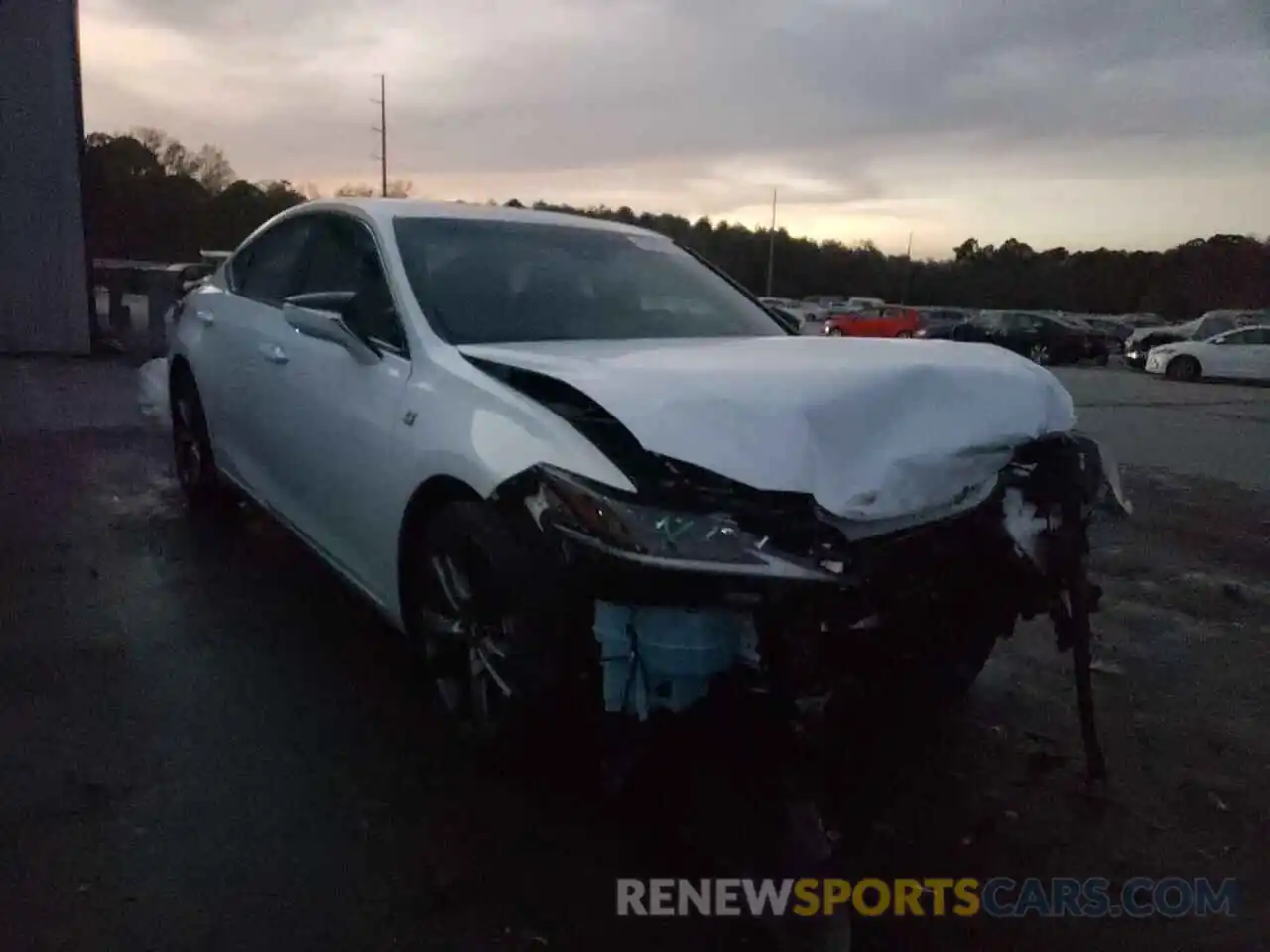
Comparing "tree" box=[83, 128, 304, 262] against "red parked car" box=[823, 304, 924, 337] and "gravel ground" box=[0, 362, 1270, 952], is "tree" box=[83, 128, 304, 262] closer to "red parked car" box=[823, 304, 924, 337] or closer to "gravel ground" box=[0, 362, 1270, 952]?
"red parked car" box=[823, 304, 924, 337]

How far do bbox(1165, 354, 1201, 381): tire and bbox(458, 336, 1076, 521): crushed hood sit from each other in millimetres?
24851

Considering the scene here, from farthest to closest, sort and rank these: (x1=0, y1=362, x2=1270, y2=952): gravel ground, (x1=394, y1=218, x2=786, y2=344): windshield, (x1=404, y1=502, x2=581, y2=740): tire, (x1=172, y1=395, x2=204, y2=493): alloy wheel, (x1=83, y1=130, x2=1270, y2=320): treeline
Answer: (x1=83, y1=130, x2=1270, y2=320): treeline → (x1=172, y1=395, x2=204, y2=493): alloy wheel → (x1=394, y1=218, x2=786, y2=344): windshield → (x1=404, y1=502, x2=581, y2=740): tire → (x1=0, y1=362, x2=1270, y2=952): gravel ground

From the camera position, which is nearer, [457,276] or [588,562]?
[588,562]

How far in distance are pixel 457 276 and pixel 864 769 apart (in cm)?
215

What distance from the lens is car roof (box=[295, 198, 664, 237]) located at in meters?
4.22

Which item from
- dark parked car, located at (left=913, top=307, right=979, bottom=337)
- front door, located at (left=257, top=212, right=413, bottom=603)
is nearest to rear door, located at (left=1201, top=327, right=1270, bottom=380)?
dark parked car, located at (left=913, top=307, right=979, bottom=337)

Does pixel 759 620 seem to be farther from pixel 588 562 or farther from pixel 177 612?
pixel 177 612

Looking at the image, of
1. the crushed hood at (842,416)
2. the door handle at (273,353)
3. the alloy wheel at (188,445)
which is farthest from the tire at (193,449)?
the crushed hood at (842,416)

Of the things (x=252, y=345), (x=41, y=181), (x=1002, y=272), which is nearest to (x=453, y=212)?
(x=252, y=345)

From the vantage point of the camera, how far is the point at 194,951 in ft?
7.56

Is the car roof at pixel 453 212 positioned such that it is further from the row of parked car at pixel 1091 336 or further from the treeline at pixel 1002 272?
the treeline at pixel 1002 272

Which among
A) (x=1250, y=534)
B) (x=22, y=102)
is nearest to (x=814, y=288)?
(x=22, y=102)

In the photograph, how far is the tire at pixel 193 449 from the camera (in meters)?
5.63

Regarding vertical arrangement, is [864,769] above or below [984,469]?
below
